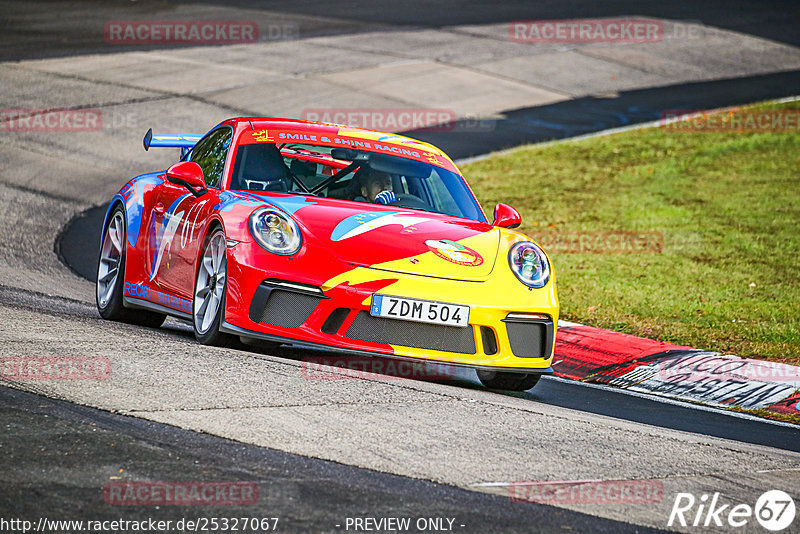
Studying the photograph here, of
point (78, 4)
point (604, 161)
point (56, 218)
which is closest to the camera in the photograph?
point (56, 218)

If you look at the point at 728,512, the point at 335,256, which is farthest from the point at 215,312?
the point at 728,512

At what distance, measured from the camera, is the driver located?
750 centimetres

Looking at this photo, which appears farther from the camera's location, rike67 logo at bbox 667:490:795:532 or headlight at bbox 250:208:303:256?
headlight at bbox 250:208:303:256

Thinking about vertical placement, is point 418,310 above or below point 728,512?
above

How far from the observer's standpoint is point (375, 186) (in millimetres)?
7562

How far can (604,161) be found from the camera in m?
17.2

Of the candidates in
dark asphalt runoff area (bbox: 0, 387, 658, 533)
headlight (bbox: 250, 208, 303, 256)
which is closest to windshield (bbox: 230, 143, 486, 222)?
headlight (bbox: 250, 208, 303, 256)

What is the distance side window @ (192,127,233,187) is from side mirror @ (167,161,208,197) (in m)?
0.15

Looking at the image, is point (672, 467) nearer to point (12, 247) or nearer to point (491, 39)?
point (12, 247)

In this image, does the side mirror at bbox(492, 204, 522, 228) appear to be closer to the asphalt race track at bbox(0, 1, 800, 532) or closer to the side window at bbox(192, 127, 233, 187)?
the asphalt race track at bbox(0, 1, 800, 532)

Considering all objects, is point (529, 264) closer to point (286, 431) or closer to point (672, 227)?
point (286, 431)

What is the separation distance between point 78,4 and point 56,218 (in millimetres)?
18531

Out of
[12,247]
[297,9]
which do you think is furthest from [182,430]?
[297,9]

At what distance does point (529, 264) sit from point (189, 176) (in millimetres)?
2143
